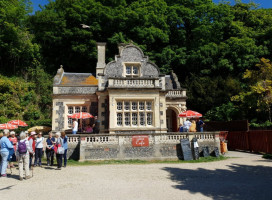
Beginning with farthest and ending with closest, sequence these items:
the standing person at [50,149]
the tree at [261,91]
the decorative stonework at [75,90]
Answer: the tree at [261,91]
the decorative stonework at [75,90]
the standing person at [50,149]

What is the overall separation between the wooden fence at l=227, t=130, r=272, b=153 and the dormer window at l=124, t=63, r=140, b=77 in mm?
10543

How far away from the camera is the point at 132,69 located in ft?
66.3

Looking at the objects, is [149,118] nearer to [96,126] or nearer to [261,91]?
[96,126]

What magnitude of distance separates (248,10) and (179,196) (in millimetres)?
42135

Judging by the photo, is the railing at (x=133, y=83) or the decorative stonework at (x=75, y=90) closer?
the railing at (x=133, y=83)

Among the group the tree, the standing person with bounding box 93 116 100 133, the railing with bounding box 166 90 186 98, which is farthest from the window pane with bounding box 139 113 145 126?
the tree

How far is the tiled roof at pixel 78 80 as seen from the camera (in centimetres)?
2222

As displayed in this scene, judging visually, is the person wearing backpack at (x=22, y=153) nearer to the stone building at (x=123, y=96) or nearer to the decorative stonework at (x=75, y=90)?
the stone building at (x=123, y=96)

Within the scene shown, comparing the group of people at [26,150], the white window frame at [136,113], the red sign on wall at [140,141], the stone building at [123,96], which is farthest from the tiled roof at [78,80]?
the red sign on wall at [140,141]

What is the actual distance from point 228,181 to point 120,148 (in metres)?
6.86

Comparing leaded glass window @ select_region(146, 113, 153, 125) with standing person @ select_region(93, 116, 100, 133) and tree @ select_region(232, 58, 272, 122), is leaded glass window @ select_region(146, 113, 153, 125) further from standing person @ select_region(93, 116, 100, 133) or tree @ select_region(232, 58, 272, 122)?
tree @ select_region(232, 58, 272, 122)

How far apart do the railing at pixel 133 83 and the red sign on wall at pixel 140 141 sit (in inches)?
206

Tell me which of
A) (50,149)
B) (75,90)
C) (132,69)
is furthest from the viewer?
(75,90)

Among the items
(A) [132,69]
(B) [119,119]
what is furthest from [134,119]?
(A) [132,69]
